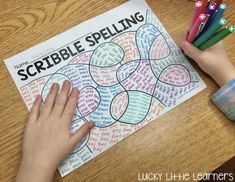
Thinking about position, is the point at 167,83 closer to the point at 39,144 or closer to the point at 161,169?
the point at 161,169

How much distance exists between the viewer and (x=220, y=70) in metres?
0.59

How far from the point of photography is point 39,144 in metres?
0.55

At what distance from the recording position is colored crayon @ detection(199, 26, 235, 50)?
49 cm

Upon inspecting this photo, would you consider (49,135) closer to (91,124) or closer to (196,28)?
(91,124)

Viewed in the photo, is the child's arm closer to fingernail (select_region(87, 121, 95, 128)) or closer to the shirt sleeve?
the shirt sleeve

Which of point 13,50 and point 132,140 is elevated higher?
point 13,50

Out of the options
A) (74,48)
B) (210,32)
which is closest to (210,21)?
(210,32)

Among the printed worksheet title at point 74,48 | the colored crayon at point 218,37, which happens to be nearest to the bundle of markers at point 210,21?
the colored crayon at point 218,37

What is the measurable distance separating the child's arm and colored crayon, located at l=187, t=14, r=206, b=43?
→ 0.02m

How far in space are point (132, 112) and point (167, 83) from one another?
0.09 metres

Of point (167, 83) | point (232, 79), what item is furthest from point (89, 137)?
point (232, 79)

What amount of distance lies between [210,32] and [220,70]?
0.10m

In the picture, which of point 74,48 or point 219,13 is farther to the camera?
point 74,48

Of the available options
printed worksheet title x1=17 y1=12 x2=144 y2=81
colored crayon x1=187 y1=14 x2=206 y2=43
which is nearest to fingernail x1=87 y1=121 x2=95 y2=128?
printed worksheet title x1=17 y1=12 x2=144 y2=81
